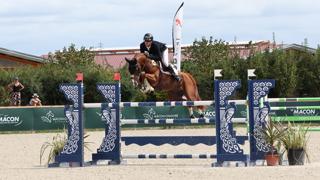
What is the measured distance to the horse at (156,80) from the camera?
13.2 meters

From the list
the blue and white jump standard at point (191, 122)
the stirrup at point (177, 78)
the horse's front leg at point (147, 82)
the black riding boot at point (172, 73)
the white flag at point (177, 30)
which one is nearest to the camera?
the blue and white jump standard at point (191, 122)

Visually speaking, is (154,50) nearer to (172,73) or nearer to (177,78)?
(172,73)

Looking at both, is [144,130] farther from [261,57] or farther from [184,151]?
[261,57]

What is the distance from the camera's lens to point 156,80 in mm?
13945

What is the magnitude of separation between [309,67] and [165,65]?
20444 millimetres

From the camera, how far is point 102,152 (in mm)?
12102

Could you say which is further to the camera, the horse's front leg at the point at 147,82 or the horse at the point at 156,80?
the horse's front leg at the point at 147,82

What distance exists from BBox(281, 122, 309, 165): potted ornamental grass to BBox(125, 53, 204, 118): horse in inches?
122

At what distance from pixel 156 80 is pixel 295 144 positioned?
11.7 ft

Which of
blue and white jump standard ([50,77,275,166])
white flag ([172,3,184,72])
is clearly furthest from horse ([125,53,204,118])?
white flag ([172,3,184,72])

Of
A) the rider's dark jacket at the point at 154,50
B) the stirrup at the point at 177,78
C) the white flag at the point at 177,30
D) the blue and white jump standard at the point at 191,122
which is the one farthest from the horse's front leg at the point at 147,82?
the white flag at the point at 177,30

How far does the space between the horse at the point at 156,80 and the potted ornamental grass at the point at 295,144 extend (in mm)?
3097

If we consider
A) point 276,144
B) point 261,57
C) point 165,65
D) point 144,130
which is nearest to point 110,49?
point 261,57

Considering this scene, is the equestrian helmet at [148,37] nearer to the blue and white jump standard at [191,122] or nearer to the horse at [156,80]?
the horse at [156,80]
